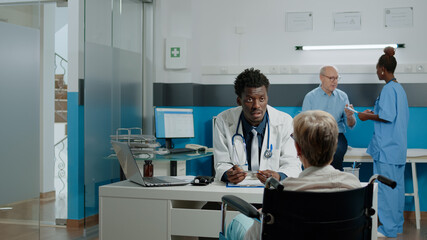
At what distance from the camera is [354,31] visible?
18.0 feet

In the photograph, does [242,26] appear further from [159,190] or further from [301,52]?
[159,190]

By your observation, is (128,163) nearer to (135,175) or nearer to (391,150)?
(135,175)

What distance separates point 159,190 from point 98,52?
7.88 ft

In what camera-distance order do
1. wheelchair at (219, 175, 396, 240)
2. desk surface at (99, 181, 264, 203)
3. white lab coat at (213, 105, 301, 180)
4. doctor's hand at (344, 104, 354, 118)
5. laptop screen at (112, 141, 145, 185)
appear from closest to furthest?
wheelchair at (219, 175, 396, 240) < desk surface at (99, 181, 264, 203) < laptop screen at (112, 141, 145, 185) < white lab coat at (213, 105, 301, 180) < doctor's hand at (344, 104, 354, 118)

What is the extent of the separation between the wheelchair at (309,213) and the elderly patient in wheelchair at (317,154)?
0.07 m

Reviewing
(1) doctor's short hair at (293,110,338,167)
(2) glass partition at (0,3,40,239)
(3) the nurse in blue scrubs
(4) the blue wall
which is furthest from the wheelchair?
(4) the blue wall

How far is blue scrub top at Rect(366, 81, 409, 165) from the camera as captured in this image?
447 centimetres

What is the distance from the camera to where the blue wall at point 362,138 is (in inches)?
207

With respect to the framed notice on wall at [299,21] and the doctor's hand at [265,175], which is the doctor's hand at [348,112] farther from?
the doctor's hand at [265,175]

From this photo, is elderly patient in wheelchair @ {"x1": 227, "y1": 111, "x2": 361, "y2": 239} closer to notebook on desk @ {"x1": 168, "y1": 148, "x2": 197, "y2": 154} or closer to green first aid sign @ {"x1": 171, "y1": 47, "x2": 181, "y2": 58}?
notebook on desk @ {"x1": 168, "y1": 148, "x2": 197, "y2": 154}

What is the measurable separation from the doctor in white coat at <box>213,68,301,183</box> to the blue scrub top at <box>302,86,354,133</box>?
228 cm

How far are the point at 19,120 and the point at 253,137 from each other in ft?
5.30

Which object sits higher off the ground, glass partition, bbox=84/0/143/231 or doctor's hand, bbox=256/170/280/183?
glass partition, bbox=84/0/143/231

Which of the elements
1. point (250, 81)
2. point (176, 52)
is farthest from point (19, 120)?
point (176, 52)
